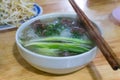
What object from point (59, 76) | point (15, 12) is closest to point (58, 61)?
point (59, 76)

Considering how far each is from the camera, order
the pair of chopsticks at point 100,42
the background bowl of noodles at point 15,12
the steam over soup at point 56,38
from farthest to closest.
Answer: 1. the background bowl of noodles at point 15,12
2. the steam over soup at point 56,38
3. the pair of chopsticks at point 100,42

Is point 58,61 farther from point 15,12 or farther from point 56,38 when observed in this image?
point 15,12

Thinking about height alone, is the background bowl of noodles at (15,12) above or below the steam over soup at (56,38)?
below

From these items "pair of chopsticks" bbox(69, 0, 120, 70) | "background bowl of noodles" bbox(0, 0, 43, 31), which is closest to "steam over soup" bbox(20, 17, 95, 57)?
"pair of chopsticks" bbox(69, 0, 120, 70)

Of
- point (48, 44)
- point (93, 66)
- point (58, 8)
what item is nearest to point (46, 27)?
point (48, 44)

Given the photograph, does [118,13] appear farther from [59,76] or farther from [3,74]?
[3,74]

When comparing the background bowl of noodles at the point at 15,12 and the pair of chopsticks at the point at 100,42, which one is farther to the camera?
the background bowl of noodles at the point at 15,12

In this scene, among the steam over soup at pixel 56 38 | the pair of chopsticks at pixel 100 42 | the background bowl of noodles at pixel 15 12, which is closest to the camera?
the pair of chopsticks at pixel 100 42

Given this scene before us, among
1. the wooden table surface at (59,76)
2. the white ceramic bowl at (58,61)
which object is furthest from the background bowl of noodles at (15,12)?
the white ceramic bowl at (58,61)

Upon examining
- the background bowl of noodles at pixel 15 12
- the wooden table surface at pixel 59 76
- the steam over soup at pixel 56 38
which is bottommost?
the wooden table surface at pixel 59 76

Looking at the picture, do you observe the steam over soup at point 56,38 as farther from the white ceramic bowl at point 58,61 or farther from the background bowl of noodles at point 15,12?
the background bowl of noodles at point 15,12
